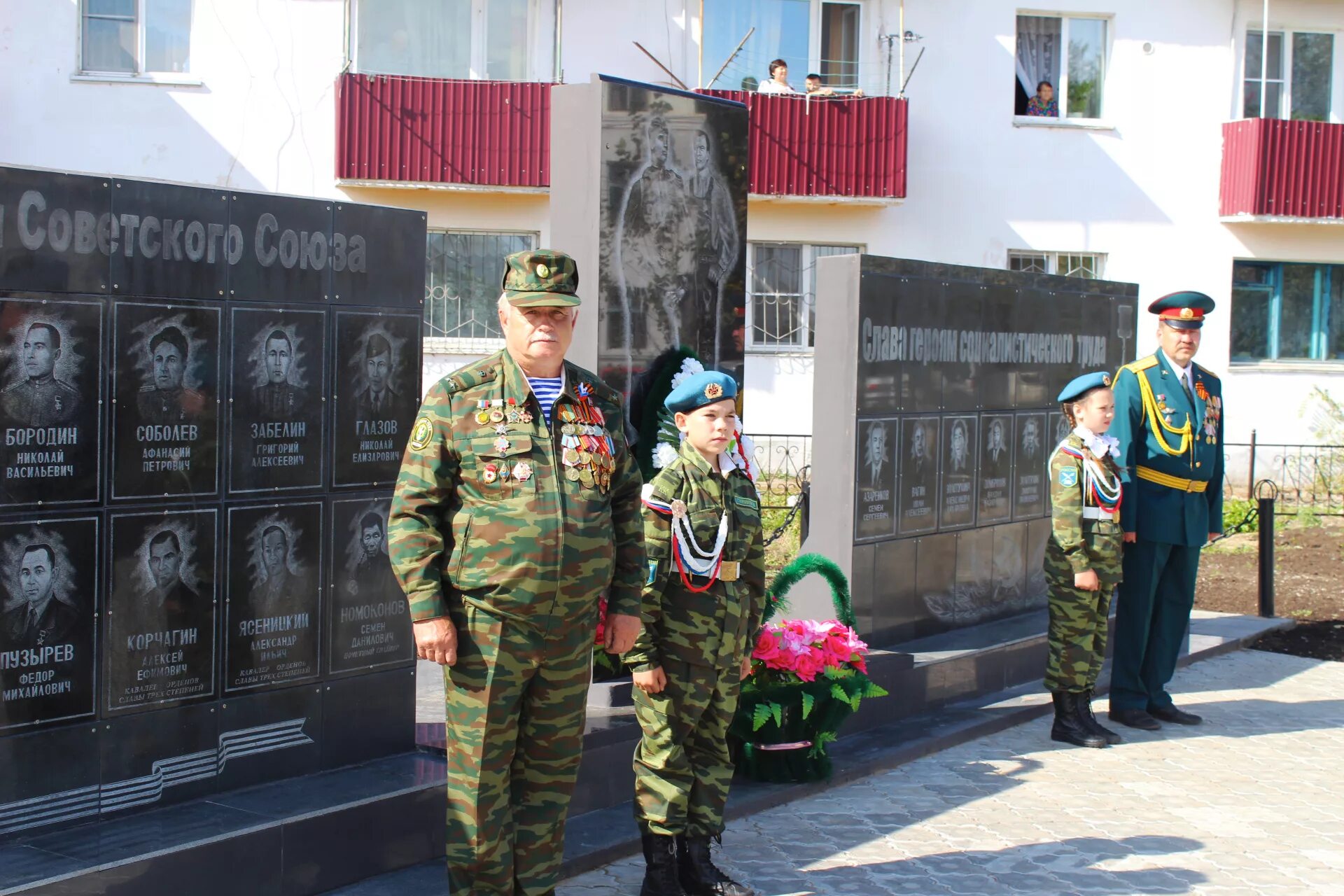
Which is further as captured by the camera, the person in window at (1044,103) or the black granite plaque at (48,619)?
the person in window at (1044,103)

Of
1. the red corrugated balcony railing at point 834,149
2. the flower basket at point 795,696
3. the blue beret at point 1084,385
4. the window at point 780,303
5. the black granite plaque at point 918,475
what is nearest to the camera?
the flower basket at point 795,696

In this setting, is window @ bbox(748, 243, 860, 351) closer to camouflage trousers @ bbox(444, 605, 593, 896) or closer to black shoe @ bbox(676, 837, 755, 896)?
black shoe @ bbox(676, 837, 755, 896)

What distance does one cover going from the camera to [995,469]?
8984 millimetres

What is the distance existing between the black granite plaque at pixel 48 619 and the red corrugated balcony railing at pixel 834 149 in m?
13.8

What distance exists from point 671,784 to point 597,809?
1.00 metres

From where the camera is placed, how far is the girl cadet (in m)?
6.87

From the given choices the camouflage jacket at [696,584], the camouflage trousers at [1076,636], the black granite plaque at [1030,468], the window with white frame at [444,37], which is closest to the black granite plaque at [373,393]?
the camouflage jacket at [696,584]

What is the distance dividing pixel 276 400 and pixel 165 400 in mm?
439

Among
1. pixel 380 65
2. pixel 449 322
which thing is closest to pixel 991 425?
pixel 449 322

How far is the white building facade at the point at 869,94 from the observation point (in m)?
16.2

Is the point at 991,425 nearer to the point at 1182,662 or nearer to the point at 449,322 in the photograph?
the point at 1182,662

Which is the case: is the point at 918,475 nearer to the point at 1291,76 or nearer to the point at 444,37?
the point at 444,37

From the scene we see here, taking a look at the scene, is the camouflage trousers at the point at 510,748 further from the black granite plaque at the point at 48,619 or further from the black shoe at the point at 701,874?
the black granite plaque at the point at 48,619

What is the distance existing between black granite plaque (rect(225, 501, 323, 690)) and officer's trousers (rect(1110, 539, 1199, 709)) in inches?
176
